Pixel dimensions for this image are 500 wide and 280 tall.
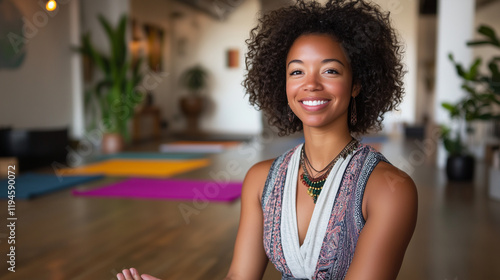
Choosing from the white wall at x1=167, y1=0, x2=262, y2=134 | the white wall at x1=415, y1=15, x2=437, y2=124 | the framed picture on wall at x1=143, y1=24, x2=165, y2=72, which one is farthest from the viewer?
the white wall at x1=415, y1=15, x2=437, y2=124

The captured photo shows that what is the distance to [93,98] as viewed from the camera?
27.7ft

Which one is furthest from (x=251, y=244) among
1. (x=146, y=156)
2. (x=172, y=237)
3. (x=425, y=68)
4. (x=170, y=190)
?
(x=425, y=68)

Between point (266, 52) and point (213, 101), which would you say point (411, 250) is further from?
point (213, 101)

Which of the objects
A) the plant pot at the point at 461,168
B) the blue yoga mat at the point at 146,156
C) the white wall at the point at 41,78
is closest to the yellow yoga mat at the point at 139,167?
the blue yoga mat at the point at 146,156

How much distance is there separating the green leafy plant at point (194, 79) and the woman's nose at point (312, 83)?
36.5 feet

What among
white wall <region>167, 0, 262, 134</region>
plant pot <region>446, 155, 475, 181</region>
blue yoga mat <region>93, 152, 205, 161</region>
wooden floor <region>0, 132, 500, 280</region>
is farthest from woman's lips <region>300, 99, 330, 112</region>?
white wall <region>167, 0, 262, 134</region>

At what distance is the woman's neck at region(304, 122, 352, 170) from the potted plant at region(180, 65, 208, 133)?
11.0m

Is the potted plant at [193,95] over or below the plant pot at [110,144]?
over

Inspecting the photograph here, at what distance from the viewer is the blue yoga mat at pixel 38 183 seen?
4289 mm

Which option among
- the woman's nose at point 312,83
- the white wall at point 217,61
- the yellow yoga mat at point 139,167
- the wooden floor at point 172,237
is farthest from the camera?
the white wall at point 217,61

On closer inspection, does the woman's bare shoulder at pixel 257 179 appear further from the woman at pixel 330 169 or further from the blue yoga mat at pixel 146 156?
the blue yoga mat at pixel 146 156

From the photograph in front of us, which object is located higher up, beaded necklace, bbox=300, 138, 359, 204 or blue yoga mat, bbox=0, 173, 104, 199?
beaded necklace, bbox=300, 138, 359, 204

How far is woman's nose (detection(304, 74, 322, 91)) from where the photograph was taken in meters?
1.08

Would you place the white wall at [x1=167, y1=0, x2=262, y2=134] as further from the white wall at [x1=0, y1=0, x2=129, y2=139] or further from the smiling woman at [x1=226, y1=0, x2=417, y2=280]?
the smiling woman at [x1=226, y1=0, x2=417, y2=280]
